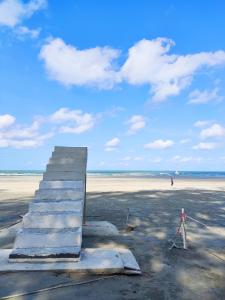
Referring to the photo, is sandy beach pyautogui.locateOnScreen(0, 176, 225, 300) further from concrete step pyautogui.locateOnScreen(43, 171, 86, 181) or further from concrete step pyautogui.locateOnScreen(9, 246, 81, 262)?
concrete step pyautogui.locateOnScreen(43, 171, 86, 181)

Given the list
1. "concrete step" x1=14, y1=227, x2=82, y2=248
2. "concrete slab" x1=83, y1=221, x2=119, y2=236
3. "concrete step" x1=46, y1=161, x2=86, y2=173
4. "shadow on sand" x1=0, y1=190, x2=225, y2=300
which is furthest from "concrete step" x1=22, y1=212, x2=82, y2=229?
"concrete step" x1=46, y1=161, x2=86, y2=173

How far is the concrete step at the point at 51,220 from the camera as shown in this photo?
27.2ft

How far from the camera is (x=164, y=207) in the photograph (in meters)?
18.5

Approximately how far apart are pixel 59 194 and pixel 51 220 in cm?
133

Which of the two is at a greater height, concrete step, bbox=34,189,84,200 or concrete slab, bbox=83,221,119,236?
concrete step, bbox=34,189,84,200

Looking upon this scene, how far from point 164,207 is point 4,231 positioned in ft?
31.0

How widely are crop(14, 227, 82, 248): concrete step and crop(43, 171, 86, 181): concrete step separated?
106 inches

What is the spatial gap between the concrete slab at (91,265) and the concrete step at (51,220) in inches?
31.9

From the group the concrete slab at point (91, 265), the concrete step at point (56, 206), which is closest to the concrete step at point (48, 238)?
the concrete slab at point (91, 265)

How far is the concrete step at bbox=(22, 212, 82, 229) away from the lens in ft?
27.2

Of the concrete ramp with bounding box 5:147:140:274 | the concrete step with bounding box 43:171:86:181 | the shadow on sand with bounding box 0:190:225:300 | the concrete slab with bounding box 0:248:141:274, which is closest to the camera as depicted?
the shadow on sand with bounding box 0:190:225:300

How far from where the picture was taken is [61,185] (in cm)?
1014

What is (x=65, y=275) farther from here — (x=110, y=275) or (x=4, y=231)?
(x=4, y=231)

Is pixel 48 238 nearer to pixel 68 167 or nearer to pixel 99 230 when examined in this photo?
pixel 99 230
